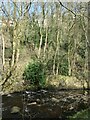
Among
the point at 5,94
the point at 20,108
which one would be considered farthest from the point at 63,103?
the point at 5,94

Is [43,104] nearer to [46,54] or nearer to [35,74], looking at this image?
[35,74]

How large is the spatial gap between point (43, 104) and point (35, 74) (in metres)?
1.98

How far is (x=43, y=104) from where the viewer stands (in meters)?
6.23

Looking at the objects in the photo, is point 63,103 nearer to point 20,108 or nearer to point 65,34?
point 20,108

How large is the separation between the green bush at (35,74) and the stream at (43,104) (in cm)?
36

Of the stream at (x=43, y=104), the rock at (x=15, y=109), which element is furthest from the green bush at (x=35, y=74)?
the rock at (x=15, y=109)

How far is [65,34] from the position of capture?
916 centimetres

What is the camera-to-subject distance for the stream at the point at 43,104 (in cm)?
534

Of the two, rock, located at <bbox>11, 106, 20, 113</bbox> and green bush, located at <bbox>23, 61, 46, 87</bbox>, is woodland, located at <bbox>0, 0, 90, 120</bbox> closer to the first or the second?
green bush, located at <bbox>23, 61, 46, 87</bbox>

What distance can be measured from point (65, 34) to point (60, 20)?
2.07 ft

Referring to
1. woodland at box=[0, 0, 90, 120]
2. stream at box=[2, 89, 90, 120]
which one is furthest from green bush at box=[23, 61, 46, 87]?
stream at box=[2, 89, 90, 120]

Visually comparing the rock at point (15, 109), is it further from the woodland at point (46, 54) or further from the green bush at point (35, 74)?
the green bush at point (35, 74)

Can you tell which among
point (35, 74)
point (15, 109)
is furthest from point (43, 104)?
point (35, 74)

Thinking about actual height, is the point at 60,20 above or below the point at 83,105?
above
